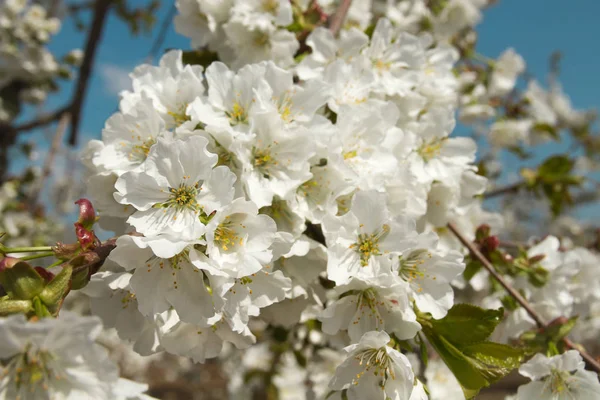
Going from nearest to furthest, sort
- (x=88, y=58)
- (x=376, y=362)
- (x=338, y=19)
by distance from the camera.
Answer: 1. (x=376, y=362)
2. (x=338, y=19)
3. (x=88, y=58)

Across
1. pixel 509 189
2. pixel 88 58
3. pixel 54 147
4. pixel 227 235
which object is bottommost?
pixel 54 147

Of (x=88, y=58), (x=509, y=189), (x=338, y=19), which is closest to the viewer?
(x=338, y=19)

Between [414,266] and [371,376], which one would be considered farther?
[414,266]

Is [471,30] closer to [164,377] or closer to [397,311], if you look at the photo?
[397,311]

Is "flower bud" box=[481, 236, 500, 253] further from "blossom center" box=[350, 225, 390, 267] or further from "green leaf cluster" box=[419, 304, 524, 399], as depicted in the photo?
"blossom center" box=[350, 225, 390, 267]

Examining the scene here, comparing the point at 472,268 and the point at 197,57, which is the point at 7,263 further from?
the point at 472,268

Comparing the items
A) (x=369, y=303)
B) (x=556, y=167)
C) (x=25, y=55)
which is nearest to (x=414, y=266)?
(x=369, y=303)

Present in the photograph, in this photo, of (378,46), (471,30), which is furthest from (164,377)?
(378,46)

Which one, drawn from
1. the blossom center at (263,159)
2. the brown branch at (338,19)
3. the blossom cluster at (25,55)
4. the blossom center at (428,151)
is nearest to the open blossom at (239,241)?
the blossom center at (263,159)

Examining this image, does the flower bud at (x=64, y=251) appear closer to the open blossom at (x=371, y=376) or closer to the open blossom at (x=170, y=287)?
the open blossom at (x=170, y=287)
